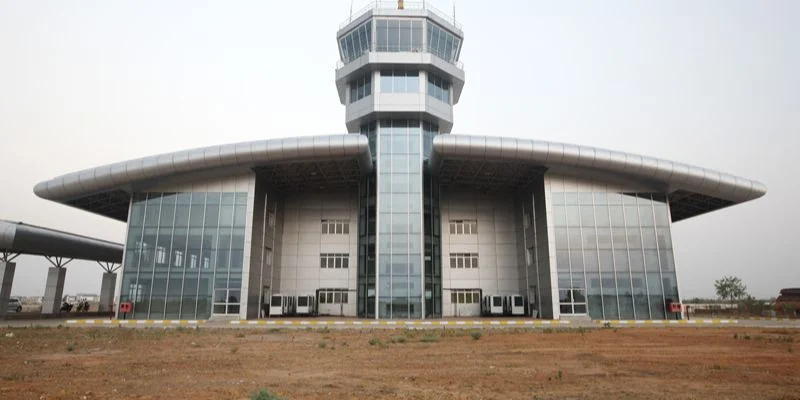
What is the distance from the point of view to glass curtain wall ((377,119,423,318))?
36781 millimetres

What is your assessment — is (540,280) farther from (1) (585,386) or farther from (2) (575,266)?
(1) (585,386)

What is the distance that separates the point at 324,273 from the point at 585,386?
114 feet

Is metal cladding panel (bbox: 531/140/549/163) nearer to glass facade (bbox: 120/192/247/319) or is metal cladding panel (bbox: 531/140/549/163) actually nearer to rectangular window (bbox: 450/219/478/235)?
rectangular window (bbox: 450/219/478/235)

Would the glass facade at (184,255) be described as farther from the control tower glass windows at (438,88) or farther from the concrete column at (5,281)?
the control tower glass windows at (438,88)

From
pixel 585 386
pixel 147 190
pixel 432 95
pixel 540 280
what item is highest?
pixel 432 95

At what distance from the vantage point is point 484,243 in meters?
44.9

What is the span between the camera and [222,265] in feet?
117

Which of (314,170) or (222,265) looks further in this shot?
(314,170)

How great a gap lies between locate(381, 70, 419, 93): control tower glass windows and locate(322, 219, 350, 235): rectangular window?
1265 centimetres

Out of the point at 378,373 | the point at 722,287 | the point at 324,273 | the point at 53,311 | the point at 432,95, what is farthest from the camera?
Answer: the point at 722,287

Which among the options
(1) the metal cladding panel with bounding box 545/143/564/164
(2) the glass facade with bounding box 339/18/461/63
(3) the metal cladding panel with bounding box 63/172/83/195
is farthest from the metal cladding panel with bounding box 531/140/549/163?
(3) the metal cladding panel with bounding box 63/172/83/195

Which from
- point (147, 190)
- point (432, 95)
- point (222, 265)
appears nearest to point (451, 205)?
point (432, 95)

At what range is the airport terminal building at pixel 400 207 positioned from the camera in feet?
115

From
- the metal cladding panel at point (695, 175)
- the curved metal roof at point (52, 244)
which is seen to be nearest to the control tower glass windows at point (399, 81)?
the metal cladding panel at point (695, 175)
